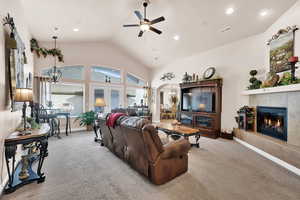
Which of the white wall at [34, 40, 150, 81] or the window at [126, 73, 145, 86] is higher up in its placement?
the white wall at [34, 40, 150, 81]

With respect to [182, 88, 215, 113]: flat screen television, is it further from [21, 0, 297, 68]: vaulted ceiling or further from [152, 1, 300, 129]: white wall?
[21, 0, 297, 68]: vaulted ceiling

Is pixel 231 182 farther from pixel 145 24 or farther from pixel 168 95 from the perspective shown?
pixel 168 95

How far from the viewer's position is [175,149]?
7.44ft

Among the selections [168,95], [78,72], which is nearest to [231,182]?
[78,72]

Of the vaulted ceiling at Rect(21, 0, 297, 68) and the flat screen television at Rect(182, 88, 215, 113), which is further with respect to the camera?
the flat screen television at Rect(182, 88, 215, 113)

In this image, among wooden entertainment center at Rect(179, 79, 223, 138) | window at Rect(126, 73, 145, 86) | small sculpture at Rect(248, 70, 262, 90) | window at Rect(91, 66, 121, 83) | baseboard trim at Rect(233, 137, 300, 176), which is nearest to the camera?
baseboard trim at Rect(233, 137, 300, 176)

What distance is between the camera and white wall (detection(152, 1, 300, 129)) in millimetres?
4105

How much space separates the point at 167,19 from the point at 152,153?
4263 mm

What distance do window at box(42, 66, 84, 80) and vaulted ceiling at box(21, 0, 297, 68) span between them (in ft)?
3.94

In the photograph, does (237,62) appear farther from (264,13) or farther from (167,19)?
(167,19)

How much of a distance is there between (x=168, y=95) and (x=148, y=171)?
10.4m

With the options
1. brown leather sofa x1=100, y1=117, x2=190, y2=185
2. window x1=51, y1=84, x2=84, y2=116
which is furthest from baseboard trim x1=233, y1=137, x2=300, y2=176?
window x1=51, y1=84, x2=84, y2=116

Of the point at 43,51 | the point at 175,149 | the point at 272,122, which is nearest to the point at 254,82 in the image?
the point at 272,122

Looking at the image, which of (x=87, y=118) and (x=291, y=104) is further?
(x=87, y=118)
